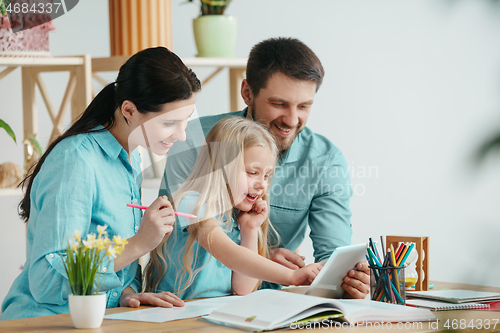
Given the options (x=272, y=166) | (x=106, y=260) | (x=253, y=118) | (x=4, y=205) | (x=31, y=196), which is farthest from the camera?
(x=4, y=205)

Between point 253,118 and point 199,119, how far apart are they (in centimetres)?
19

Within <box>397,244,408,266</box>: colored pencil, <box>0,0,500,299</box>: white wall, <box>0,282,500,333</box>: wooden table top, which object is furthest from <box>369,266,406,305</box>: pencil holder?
<box>0,0,500,299</box>: white wall

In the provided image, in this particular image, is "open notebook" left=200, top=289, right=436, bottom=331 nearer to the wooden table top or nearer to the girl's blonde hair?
the wooden table top

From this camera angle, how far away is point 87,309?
949 mm

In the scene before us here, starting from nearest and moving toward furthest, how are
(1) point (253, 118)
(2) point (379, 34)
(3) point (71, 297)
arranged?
(3) point (71, 297)
(1) point (253, 118)
(2) point (379, 34)

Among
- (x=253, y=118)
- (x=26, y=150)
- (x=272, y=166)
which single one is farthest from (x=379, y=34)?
(x=26, y=150)

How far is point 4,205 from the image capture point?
2.23 metres

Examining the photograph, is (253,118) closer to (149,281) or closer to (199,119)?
(199,119)

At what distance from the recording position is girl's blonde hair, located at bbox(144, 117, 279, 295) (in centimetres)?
143

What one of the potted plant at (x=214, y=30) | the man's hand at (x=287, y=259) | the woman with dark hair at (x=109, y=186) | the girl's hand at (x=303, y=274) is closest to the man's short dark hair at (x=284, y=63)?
Answer: the potted plant at (x=214, y=30)

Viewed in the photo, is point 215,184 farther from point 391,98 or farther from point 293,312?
point 391,98

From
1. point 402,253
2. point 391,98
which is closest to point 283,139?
point 402,253

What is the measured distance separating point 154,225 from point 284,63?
0.83 m

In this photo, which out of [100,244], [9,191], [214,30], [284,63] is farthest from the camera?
[214,30]
